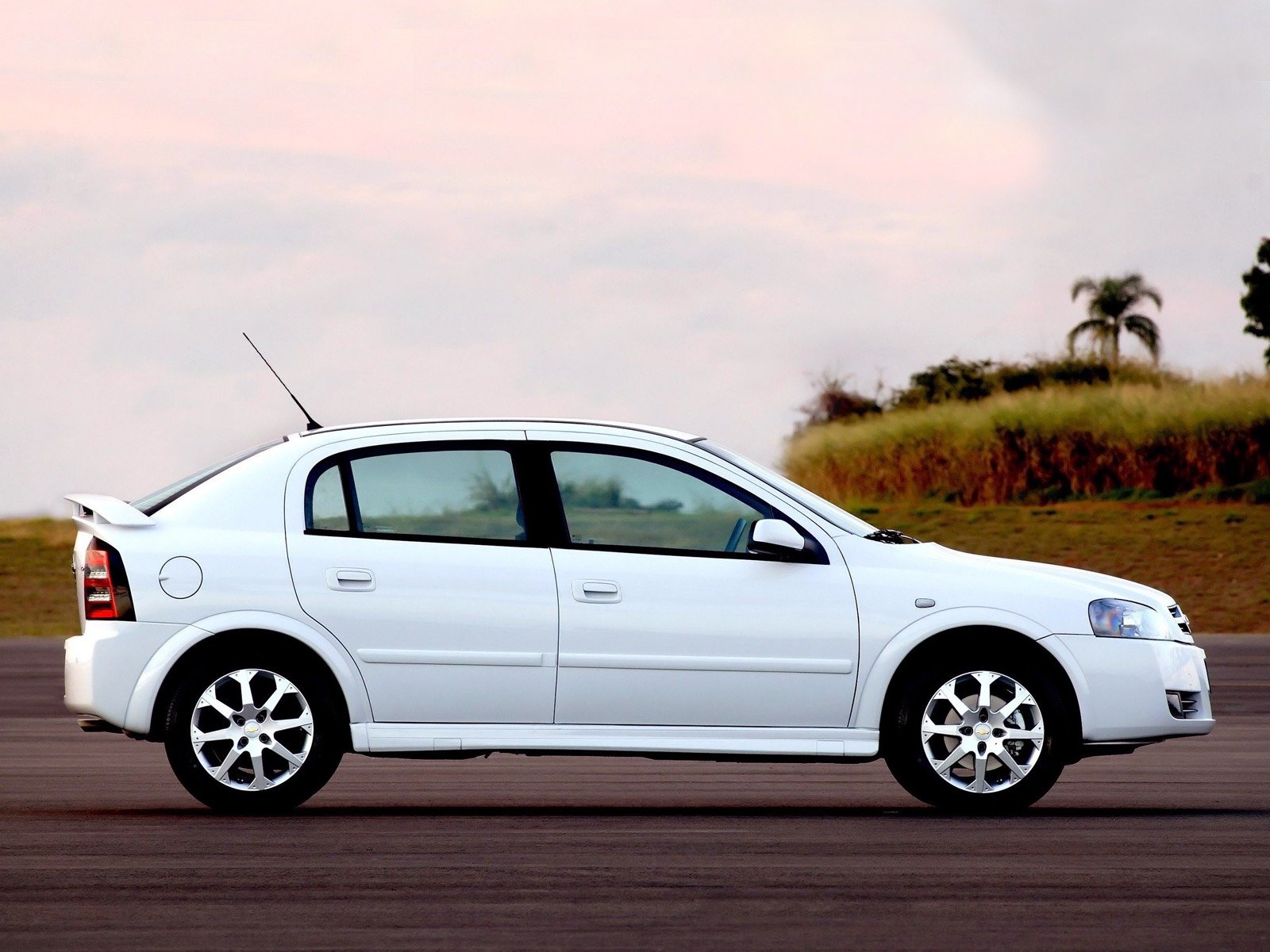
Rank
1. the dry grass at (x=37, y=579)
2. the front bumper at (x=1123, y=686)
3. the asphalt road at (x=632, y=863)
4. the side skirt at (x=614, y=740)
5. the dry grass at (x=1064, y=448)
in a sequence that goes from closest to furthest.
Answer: the asphalt road at (x=632, y=863)
the side skirt at (x=614, y=740)
the front bumper at (x=1123, y=686)
the dry grass at (x=37, y=579)
the dry grass at (x=1064, y=448)

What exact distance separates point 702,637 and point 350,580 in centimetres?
161

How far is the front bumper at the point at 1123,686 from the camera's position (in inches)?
396

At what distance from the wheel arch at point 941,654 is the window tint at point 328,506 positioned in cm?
253

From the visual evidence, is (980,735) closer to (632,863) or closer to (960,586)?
(960,586)

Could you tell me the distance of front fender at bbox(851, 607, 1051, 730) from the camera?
9922 mm

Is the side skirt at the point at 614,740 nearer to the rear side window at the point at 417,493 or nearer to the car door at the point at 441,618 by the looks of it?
the car door at the point at 441,618

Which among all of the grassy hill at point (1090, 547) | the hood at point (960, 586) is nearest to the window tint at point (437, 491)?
the hood at point (960, 586)

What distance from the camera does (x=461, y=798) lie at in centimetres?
1077

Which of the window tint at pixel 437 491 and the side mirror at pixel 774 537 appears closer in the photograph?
the side mirror at pixel 774 537

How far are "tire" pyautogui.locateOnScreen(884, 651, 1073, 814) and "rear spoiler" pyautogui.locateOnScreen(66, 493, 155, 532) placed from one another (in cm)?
358

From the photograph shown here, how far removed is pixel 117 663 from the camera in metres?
9.85

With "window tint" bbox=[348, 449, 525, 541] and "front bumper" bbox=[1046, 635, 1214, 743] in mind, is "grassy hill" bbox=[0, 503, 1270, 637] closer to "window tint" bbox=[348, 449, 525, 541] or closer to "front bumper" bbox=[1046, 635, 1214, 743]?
"window tint" bbox=[348, 449, 525, 541]

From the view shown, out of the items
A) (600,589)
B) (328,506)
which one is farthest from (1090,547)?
(328,506)

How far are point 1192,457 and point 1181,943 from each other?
1609 inches
